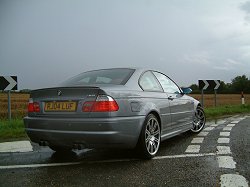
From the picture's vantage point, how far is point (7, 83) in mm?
9711

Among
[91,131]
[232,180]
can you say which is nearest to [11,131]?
[91,131]

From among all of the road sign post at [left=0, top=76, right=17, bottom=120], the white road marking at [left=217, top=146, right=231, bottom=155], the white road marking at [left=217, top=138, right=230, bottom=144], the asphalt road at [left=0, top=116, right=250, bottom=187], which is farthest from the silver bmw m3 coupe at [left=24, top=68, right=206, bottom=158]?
the road sign post at [left=0, top=76, right=17, bottom=120]

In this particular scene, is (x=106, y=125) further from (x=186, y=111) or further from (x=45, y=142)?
(x=186, y=111)

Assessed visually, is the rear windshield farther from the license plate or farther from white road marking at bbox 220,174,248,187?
white road marking at bbox 220,174,248,187

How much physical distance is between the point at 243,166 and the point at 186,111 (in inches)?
98.4

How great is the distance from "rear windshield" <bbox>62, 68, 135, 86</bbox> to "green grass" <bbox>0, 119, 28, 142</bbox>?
2.62 m

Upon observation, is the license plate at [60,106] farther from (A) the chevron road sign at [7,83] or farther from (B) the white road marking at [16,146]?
(A) the chevron road sign at [7,83]

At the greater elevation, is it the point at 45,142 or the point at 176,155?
the point at 45,142

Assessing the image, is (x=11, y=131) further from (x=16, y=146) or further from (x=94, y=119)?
(x=94, y=119)

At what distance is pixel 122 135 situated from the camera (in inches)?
189

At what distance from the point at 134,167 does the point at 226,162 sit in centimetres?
129

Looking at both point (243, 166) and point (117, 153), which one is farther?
point (117, 153)

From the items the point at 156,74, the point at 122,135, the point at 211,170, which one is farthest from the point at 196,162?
the point at 156,74

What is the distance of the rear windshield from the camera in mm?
5453
